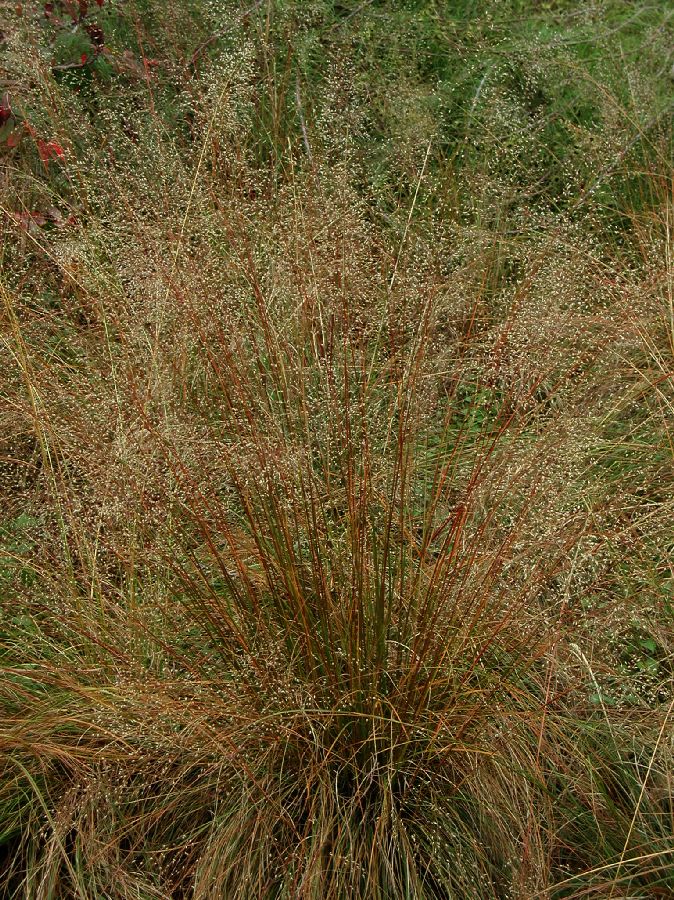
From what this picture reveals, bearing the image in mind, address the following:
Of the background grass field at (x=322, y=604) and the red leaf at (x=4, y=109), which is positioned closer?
the background grass field at (x=322, y=604)

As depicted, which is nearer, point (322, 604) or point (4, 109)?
point (322, 604)

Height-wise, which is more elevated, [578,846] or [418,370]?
[418,370]

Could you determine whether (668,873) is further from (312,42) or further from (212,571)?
(312,42)

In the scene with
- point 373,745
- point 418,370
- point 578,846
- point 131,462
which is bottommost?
point 578,846

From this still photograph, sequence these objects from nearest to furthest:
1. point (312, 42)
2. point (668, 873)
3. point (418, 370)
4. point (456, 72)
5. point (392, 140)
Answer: point (668, 873) < point (418, 370) < point (392, 140) < point (312, 42) < point (456, 72)

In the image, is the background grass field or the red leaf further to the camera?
the red leaf

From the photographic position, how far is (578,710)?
7.11 ft

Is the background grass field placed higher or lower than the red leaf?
lower

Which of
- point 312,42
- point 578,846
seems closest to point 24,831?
point 578,846

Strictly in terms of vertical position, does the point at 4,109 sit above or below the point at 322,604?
above

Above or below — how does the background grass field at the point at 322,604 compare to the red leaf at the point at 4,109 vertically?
below

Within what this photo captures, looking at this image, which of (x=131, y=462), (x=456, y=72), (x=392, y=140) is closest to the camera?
(x=131, y=462)

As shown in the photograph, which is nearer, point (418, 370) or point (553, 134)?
point (418, 370)

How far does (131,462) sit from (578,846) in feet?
4.01
